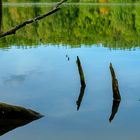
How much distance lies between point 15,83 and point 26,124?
12.8 meters

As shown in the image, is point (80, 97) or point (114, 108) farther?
point (80, 97)

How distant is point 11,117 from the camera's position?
994 inches

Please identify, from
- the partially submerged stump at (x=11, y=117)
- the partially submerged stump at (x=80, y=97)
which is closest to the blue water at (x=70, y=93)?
the partially submerged stump at (x=80, y=97)

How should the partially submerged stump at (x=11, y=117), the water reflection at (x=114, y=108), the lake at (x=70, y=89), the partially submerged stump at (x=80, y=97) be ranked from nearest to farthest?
1. the partially submerged stump at (x=11, y=117)
2. the lake at (x=70, y=89)
3. the water reflection at (x=114, y=108)
4. the partially submerged stump at (x=80, y=97)

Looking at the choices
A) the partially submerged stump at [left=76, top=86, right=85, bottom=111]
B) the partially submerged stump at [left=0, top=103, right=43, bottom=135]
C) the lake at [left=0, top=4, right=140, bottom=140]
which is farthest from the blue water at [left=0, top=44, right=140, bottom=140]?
the partially submerged stump at [left=0, top=103, right=43, bottom=135]

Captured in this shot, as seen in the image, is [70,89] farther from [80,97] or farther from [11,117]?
[11,117]

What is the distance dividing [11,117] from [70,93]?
393 inches

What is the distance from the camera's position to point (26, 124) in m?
25.7

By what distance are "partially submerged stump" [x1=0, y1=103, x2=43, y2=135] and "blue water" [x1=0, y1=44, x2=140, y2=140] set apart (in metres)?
0.36

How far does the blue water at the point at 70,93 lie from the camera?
84.1ft

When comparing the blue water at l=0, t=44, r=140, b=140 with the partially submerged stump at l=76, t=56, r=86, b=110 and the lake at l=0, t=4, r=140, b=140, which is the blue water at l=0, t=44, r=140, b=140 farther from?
the partially submerged stump at l=76, t=56, r=86, b=110

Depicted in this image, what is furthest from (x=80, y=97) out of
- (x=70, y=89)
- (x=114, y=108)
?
(x=114, y=108)

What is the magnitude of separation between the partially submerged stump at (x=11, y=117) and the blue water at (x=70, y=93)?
14.2 inches

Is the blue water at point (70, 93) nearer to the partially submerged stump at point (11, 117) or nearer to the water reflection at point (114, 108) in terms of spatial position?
the water reflection at point (114, 108)
